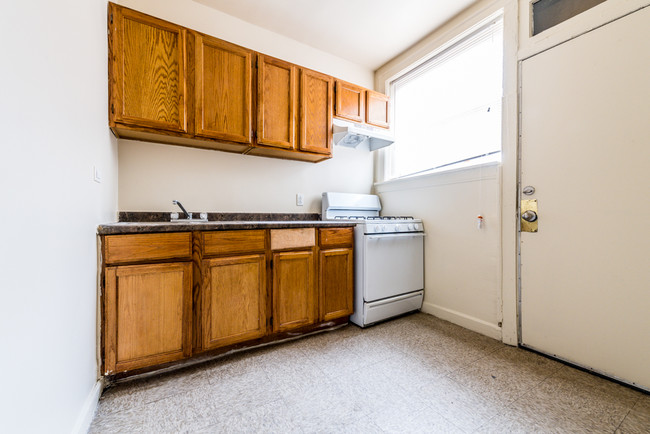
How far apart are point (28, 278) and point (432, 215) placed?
8.75 ft

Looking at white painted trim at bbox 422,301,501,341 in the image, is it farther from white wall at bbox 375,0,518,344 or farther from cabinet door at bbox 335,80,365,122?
cabinet door at bbox 335,80,365,122

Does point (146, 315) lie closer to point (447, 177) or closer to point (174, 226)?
point (174, 226)

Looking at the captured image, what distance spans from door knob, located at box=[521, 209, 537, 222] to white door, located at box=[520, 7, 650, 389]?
0.05m

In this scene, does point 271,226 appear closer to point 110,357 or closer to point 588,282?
point 110,357

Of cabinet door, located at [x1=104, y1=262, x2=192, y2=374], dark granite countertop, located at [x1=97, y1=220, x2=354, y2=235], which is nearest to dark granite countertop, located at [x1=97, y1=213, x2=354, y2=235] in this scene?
dark granite countertop, located at [x1=97, y1=220, x2=354, y2=235]

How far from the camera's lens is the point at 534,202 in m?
1.88

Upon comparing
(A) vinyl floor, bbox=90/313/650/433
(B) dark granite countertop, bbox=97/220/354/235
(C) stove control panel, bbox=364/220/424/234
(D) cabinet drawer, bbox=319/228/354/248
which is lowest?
(A) vinyl floor, bbox=90/313/650/433

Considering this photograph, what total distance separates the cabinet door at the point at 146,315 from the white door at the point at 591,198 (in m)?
2.35

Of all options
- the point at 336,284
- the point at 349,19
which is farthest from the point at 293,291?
the point at 349,19

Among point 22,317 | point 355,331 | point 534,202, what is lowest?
point 355,331

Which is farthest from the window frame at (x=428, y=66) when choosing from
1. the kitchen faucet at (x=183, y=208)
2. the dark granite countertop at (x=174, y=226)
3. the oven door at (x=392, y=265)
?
the kitchen faucet at (x=183, y=208)

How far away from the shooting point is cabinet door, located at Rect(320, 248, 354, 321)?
7.07ft

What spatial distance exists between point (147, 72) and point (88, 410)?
1.96 m

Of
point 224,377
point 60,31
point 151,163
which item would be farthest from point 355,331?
point 60,31
